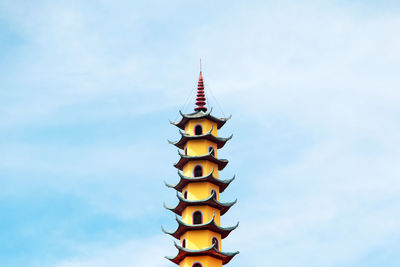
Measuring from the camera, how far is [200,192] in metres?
56.2

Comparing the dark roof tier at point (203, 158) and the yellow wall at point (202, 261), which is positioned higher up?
the dark roof tier at point (203, 158)

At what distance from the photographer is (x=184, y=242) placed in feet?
178

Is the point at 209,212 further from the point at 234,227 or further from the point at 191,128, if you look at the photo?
the point at 191,128

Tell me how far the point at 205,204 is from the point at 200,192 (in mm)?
1411

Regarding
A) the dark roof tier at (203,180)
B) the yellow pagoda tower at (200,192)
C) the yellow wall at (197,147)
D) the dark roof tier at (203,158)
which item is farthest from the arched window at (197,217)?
the yellow wall at (197,147)

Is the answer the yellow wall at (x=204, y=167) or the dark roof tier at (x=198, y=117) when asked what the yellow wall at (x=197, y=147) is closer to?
the yellow wall at (x=204, y=167)

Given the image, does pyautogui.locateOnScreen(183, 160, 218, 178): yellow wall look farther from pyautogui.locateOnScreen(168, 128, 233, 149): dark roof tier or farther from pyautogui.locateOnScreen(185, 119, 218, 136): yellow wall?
pyautogui.locateOnScreen(185, 119, 218, 136): yellow wall

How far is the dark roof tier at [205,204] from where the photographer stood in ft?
180

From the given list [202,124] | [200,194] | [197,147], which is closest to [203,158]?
[197,147]

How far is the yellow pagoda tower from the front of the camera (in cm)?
5319

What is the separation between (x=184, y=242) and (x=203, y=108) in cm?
1323

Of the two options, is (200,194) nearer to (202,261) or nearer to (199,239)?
(199,239)

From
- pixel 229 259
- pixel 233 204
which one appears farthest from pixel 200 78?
pixel 229 259

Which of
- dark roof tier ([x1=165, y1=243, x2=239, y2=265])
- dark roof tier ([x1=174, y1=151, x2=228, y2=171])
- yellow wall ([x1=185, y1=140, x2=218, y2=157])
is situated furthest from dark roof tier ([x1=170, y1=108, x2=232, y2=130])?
dark roof tier ([x1=165, y1=243, x2=239, y2=265])
